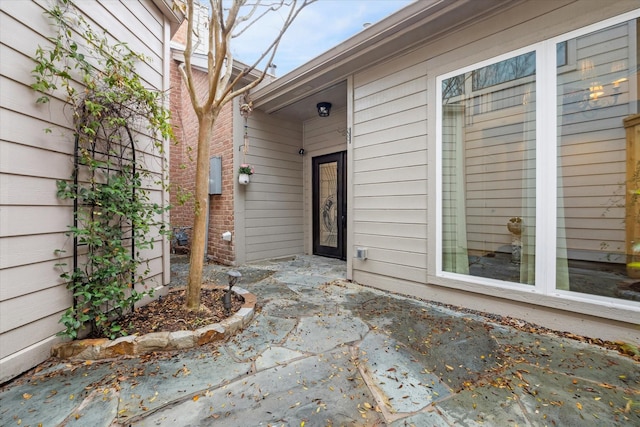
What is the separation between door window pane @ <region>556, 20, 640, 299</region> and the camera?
214 cm

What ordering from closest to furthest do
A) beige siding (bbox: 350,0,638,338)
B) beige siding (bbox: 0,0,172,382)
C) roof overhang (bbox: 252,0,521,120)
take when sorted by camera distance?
1. beige siding (bbox: 0,0,172,382)
2. beige siding (bbox: 350,0,638,338)
3. roof overhang (bbox: 252,0,521,120)

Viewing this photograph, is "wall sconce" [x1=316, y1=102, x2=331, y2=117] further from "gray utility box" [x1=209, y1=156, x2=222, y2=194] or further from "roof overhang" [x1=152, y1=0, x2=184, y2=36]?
"roof overhang" [x1=152, y1=0, x2=184, y2=36]

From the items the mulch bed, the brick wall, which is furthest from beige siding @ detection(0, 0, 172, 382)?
the brick wall

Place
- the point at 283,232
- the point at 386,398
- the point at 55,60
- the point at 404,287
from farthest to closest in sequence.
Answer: the point at 283,232 < the point at 404,287 < the point at 55,60 < the point at 386,398

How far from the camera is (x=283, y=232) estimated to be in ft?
17.5

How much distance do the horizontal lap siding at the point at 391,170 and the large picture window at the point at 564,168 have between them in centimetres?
49

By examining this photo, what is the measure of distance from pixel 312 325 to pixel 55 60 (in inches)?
104

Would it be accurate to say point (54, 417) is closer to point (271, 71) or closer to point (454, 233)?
point (454, 233)

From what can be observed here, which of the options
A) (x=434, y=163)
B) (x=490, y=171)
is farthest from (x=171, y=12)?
(x=490, y=171)

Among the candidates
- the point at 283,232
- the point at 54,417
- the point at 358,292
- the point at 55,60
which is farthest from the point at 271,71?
the point at 54,417

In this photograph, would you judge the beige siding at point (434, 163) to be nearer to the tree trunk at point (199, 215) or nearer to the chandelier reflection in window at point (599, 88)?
the chandelier reflection in window at point (599, 88)

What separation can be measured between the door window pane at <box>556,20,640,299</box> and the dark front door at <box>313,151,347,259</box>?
3.18 m

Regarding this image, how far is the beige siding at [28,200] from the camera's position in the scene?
1.56 meters

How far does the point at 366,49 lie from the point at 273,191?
2882mm
